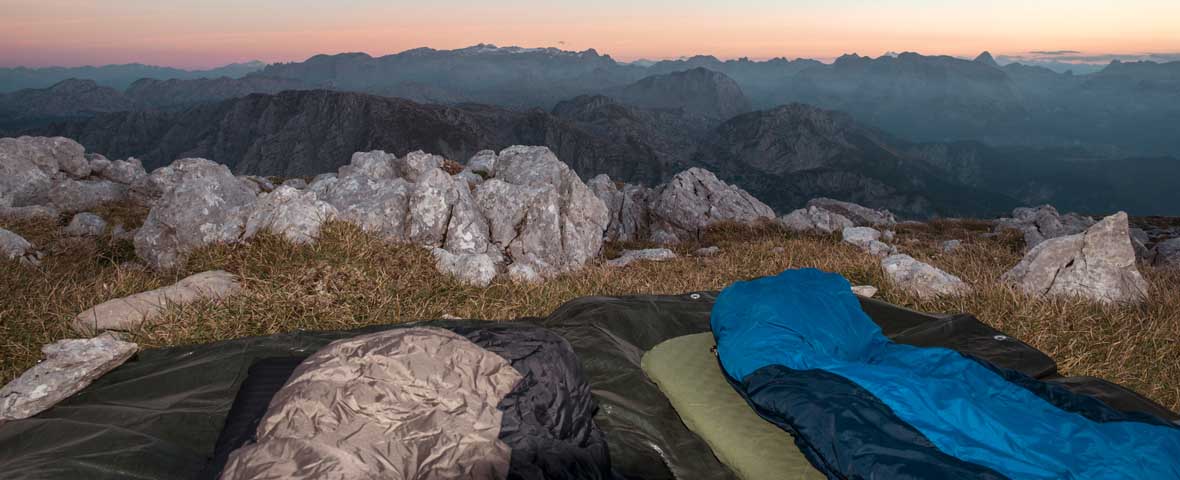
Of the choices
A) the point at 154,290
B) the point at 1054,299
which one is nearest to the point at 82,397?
the point at 154,290

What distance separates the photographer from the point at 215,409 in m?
5.09

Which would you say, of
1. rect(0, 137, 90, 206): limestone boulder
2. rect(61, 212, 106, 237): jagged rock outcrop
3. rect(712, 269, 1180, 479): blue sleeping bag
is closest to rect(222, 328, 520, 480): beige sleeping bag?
rect(712, 269, 1180, 479): blue sleeping bag

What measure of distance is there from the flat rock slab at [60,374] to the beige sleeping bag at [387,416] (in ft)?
10.3

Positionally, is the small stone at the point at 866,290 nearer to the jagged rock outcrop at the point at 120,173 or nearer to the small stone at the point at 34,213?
the small stone at the point at 34,213

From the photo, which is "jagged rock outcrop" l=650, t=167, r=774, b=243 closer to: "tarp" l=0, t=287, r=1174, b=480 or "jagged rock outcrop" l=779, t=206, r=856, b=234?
"jagged rock outcrop" l=779, t=206, r=856, b=234

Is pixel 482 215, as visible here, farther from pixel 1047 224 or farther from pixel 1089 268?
pixel 1047 224

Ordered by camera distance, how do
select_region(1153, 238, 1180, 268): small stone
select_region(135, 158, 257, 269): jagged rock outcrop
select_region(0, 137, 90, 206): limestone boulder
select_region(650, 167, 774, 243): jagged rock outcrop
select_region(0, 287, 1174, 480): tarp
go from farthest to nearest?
select_region(650, 167, 774, 243): jagged rock outcrop → select_region(0, 137, 90, 206): limestone boulder → select_region(1153, 238, 1180, 268): small stone → select_region(135, 158, 257, 269): jagged rock outcrop → select_region(0, 287, 1174, 480): tarp

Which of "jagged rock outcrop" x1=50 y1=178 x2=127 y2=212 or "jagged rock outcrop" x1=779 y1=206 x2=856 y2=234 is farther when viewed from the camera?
"jagged rock outcrop" x1=779 y1=206 x2=856 y2=234

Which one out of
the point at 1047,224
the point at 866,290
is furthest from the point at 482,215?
the point at 1047,224

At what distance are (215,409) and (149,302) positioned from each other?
3.57 meters

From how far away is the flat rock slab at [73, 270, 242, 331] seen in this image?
280 inches

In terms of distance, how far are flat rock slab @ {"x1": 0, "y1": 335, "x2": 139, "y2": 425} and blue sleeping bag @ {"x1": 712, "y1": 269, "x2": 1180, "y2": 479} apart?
20.6ft

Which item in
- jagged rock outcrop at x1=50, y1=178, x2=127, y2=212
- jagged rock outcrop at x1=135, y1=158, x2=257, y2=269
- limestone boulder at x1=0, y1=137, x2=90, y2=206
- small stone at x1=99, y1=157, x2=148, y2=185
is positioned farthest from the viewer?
small stone at x1=99, y1=157, x2=148, y2=185

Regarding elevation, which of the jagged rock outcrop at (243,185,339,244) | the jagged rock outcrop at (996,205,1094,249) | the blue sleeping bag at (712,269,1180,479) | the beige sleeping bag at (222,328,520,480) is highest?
the jagged rock outcrop at (243,185,339,244)
